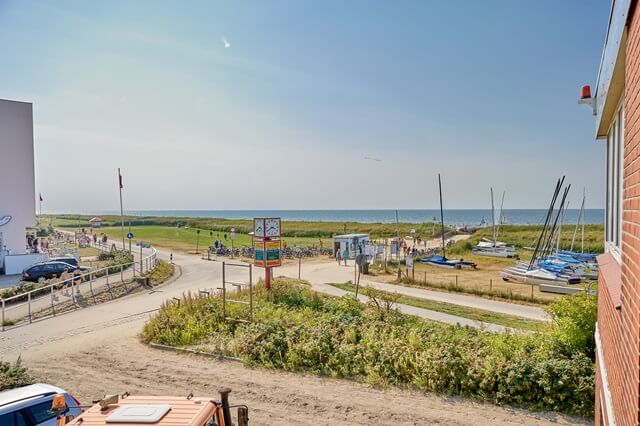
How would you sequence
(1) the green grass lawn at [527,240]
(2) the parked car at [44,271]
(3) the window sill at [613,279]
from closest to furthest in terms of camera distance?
(3) the window sill at [613,279] → (2) the parked car at [44,271] → (1) the green grass lawn at [527,240]

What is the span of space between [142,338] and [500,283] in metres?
23.9

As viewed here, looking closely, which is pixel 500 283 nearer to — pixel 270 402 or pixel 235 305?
pixel 235 305

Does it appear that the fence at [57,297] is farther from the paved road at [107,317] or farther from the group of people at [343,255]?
the group of people at [343,255]

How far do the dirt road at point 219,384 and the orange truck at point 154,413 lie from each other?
439 centimetres

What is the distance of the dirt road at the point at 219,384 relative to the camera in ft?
28.4

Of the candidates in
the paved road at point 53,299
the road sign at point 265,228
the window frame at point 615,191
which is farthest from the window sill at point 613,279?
the paved road at point 53,299

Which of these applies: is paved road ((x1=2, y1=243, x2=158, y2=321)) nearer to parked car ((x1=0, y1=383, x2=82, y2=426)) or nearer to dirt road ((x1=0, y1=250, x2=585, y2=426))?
dirt road ((x1=0, y1=250, x2=585, y2=426))

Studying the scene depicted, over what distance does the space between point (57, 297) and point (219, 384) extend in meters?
14.0

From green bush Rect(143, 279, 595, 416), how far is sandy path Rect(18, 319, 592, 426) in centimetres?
46

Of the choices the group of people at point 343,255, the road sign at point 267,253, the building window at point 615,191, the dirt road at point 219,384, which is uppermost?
the building window at point 615,191

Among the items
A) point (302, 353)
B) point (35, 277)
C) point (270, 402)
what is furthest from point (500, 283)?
point (35, 277)

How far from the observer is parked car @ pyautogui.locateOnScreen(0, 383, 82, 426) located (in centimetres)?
631

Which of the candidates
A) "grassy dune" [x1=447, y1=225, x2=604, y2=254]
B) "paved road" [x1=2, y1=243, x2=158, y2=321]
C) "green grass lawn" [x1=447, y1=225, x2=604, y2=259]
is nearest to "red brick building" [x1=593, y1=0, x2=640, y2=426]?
"paved road" [x1=2, y1=243, x2=158, y2=321]

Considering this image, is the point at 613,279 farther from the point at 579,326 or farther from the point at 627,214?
the point at 579,326
